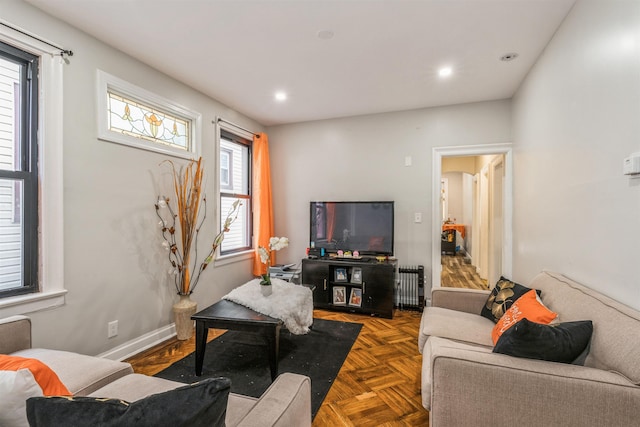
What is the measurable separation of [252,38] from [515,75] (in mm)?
2448

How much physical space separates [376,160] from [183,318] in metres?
2.87

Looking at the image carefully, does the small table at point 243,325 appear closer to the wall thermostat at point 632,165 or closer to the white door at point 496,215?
the wall thermostat at point 632,165

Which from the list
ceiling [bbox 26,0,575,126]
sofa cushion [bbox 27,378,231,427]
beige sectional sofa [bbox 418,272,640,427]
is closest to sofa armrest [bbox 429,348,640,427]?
beige sectional sofa [bbox 418,272,640,427]

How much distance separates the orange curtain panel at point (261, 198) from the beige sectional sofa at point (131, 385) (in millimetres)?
2625

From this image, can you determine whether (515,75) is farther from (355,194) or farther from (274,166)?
(274,166)

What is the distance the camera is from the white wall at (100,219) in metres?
2.13

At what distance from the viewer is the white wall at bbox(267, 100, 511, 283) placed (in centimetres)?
371

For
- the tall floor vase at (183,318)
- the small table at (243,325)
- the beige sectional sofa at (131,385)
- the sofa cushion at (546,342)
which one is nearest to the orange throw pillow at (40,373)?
the beige sectional sofa at (131,385)

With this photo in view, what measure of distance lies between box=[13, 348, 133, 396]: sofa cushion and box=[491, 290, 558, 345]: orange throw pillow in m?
1.97

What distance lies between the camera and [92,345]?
231 cm

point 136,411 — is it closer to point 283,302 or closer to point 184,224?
point 283,302

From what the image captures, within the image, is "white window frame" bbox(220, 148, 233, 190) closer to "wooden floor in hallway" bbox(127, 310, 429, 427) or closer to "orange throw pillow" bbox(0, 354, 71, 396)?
"wooden floor in hallway" bbox(127, 310, 429, 427)

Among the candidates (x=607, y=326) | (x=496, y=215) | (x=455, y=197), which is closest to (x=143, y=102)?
(x=607, y=326)

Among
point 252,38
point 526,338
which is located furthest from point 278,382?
point 252,38
